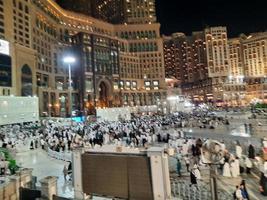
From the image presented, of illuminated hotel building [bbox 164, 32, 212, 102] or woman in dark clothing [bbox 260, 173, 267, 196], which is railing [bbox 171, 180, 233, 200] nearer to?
woman in dark clothing [bbox 260, 173, 267, 196]

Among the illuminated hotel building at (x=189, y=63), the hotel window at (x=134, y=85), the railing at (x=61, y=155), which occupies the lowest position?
the railing at (x=61, y=155)

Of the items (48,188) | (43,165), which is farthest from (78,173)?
(43,165)

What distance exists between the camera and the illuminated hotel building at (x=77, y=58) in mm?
61344

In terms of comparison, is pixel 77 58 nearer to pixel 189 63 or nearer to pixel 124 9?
pixel 124 9

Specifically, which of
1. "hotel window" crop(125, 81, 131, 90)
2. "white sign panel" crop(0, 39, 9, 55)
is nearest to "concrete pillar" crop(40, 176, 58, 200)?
"white sign panel" crop(0, 39, 9, 55)

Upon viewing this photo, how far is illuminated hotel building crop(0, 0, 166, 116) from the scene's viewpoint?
61344 mm

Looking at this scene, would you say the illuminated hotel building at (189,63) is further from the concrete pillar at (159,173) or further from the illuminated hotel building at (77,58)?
the concrete pillar at (159,173)

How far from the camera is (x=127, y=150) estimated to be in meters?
7.42

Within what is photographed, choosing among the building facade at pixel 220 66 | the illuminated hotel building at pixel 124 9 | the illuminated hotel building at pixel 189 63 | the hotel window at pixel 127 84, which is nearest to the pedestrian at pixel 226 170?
the hotel window at pixel 127 84

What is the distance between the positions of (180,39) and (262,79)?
57.9 m

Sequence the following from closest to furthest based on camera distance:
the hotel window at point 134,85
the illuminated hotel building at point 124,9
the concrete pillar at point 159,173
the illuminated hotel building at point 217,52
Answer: the concrete pillar at point 159,173 → the hotel window at point 134,85 → the illuminated hotel building at point 124,9 → the illuminated hotel building at point 217,52

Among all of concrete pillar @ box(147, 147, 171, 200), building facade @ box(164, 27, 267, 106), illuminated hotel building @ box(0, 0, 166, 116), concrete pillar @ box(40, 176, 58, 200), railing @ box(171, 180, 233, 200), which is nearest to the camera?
concrete pillar @ box(147, 147, 171, 200)

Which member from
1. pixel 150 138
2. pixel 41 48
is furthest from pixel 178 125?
pixel 41 48

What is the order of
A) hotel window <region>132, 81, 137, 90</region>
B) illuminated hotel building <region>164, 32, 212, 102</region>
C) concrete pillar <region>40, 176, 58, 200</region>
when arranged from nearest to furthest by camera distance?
concrete pillar <region>40, 176, 58, 200</region> → hotel window <region>132, 81, 137, 90</region> → illuminated hotel building <region>164, 32, 212, 102</region>
